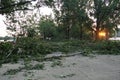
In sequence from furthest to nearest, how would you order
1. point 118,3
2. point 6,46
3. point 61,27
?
point 61,27, point 118,3, point 6,46

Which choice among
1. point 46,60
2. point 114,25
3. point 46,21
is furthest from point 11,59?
point 46,21

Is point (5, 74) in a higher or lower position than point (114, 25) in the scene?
lower

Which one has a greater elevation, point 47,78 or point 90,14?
point 90,14

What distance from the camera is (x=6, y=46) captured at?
16688mm

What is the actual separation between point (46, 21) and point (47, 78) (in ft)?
160

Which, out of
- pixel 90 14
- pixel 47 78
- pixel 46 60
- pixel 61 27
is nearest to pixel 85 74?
pixel 47 78

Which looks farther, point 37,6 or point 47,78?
point 37,6

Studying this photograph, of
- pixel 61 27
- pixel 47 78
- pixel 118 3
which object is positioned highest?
pixel 118 3

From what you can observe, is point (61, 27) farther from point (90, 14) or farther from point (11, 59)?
point (11, 59)

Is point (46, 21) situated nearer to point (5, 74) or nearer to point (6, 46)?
point (6, 46)

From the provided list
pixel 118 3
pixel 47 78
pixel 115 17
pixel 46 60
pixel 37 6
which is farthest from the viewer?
pixel 115 17

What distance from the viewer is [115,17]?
118 feet

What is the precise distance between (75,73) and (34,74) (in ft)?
5.70

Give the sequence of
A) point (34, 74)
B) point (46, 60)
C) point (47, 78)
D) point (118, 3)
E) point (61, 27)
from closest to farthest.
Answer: point (47, 78) → point (34, 74) → point (46, 60) → point (118, 3) → point (61, 27)
